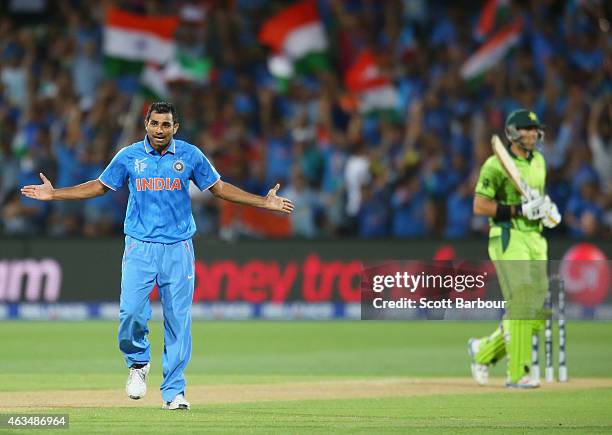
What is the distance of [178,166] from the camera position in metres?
11.2

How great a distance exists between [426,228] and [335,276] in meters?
1.71

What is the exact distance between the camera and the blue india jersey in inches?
440

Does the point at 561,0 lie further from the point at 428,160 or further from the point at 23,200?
the point at 23,200

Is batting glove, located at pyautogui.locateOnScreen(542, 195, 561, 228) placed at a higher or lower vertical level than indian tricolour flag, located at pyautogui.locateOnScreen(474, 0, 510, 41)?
lower

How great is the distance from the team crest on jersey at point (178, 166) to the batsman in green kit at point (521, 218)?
11.8ft

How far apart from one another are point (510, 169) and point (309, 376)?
142 inches

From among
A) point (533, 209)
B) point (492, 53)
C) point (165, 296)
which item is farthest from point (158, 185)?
point (492, 53)

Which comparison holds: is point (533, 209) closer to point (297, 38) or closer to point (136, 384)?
point (136, 384)

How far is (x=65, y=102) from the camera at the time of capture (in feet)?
84.6

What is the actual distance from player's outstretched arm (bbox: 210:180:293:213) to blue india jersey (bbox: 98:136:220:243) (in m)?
0.20

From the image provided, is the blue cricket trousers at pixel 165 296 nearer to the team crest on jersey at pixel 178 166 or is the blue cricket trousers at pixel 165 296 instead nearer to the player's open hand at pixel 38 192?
the team crest on jersey at pixel 178 166

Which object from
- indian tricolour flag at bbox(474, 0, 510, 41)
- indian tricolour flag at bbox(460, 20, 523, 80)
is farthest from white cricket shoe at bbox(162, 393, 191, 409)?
indian tricolour flag at bbox(474, 0, 510, 41)

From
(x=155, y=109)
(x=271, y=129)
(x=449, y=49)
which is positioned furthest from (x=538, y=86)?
(x=155, y=109)

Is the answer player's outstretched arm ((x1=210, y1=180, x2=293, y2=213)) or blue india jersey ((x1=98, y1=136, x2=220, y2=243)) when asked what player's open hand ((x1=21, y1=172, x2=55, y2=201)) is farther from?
player's outstretched arm ((x1=210, y1=180, x2=293, y2=213))
